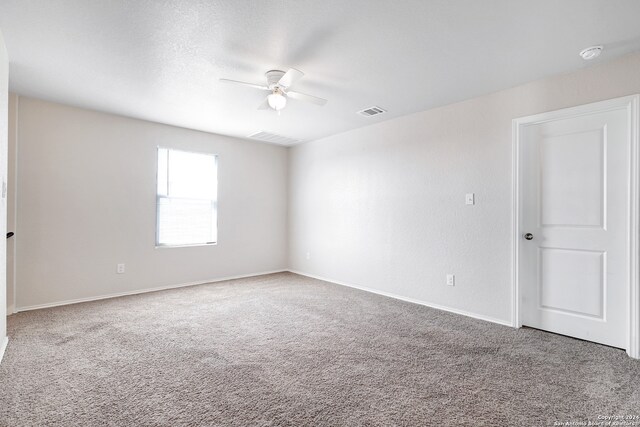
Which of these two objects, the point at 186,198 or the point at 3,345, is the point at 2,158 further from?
the point at 186,198

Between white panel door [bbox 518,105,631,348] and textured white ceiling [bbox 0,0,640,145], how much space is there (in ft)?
2.11

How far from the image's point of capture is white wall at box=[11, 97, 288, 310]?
11.9ft

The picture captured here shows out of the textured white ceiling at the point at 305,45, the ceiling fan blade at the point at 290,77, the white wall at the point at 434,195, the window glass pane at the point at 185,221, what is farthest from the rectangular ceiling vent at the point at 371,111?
the window glass pane at the point at 185,221

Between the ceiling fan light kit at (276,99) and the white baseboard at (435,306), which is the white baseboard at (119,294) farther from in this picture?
the ceiling fan light kit at (276,99)

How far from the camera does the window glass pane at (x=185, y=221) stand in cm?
469

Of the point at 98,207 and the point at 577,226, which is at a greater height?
the point at 98,207

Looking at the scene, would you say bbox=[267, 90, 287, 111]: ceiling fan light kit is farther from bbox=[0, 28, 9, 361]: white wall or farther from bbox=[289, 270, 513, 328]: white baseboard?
bbox=[289, 270, 513, 328]: white baseboard

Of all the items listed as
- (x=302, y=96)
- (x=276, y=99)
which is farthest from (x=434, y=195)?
(x=276, y=99)

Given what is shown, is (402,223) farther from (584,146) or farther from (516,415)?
(516,415)

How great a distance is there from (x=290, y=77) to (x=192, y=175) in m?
2.99

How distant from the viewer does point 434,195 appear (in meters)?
3.88

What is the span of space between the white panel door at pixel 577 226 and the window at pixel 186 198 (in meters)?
4.35

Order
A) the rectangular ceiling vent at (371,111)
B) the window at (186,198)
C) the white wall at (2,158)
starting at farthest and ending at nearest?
1. the window at (186,198)
2. the rectangular ceiling vent at (371,111)
3. the white wall at (2,158)

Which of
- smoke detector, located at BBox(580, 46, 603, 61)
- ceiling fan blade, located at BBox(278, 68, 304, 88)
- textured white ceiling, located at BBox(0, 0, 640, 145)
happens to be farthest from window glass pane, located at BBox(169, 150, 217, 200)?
smoke detector, located at BBox(580, 46, 603, 61)
